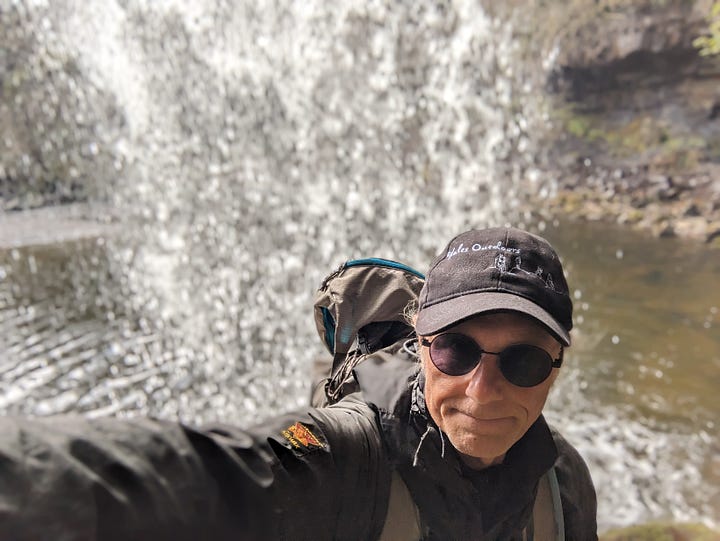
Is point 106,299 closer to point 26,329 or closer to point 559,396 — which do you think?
point 26,329

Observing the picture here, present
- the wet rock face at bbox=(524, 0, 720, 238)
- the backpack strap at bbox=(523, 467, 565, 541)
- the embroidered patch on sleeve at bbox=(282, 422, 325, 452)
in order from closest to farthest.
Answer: the embroidered patch on sleeve at bbox=(282, 422, 325, 452)
the backpack strap at bbox=(523, 467, 565, 541)
the wet rock face at bbox=(524, 0, 720, 238)

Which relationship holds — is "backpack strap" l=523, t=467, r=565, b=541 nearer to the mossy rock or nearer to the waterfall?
the mossy rock

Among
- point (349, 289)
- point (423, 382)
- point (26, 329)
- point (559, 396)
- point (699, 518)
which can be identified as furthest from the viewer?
point (26, 329)

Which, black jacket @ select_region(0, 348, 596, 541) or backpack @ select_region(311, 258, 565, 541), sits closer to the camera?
black jacket @ select_region(0, 348, 596, 541)

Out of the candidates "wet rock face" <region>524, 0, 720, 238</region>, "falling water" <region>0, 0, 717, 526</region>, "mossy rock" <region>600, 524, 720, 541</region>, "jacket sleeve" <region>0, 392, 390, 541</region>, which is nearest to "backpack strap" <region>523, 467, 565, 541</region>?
"jacket sleeve" <region>0, 392, 390, 541</region>

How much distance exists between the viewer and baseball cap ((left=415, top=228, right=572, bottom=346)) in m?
1.27

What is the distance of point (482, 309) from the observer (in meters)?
1.24

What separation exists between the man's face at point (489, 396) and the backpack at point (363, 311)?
1.89ft

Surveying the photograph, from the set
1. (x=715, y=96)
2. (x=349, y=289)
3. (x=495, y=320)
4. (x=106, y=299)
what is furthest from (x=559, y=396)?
(x=715, y=96)

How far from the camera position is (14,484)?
681mm

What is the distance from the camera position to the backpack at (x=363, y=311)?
1911 millimetres

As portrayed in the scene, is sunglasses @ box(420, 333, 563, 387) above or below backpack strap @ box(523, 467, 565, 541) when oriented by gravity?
above

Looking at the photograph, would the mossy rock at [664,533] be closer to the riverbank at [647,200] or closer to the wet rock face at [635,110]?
the riverbank at [647,200]

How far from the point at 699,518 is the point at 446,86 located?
813 inches
